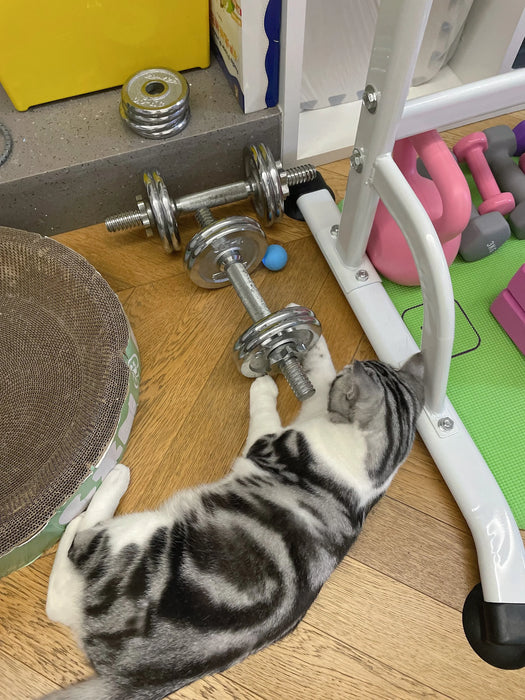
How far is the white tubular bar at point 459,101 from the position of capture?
2.51 feet

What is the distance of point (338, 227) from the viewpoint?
112 cm

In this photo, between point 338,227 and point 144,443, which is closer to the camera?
point 144,443

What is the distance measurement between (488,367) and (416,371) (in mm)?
246

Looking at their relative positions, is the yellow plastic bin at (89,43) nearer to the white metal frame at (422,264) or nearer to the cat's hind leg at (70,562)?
the white metal frame at (422,264)

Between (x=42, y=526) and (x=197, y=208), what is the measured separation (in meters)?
0.65

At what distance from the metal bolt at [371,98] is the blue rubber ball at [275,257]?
1.29 ft

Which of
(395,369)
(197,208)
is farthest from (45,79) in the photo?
(395,369)

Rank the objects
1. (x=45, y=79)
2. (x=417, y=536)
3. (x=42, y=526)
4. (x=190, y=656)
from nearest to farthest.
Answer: (x=190, y=656) → (x=42, y=526) → (x=417, y=536) → (x=45, y=79)

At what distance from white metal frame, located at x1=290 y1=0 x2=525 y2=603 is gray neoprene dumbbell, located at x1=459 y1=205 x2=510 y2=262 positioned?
208 mm

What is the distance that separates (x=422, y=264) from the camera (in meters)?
0.78

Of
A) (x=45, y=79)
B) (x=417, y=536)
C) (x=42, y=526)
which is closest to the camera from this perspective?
(x=42, y=526)

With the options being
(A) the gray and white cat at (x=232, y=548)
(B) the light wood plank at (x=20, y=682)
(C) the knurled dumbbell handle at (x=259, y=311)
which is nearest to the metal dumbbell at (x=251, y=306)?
(C) the knurled dumbbell handle at (x=259, y=311)

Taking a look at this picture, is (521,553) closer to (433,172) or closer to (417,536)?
(417,536)

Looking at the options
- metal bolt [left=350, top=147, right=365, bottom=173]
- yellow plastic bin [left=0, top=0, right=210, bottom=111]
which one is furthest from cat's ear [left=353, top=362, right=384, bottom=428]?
yellow plastic bin [left=0, top=0, right=210, bottom=111]
